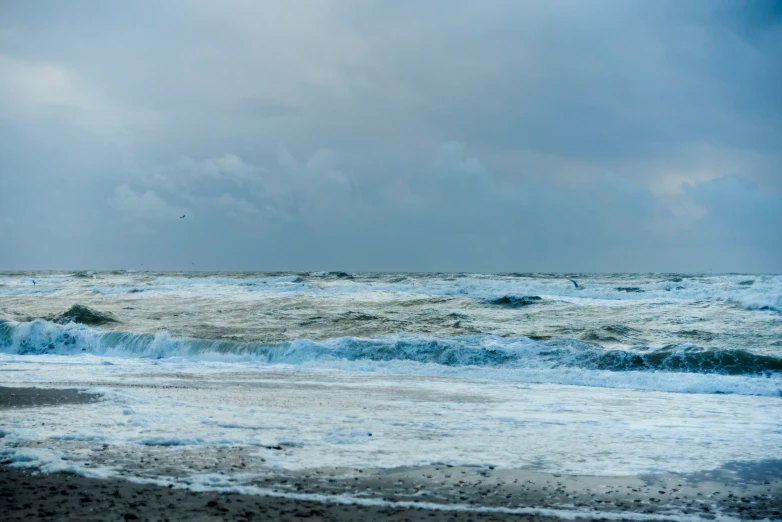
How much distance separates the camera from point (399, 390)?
14117 millimetres

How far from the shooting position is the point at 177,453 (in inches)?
323

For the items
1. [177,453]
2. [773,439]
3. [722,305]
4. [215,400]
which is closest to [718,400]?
[773,439]

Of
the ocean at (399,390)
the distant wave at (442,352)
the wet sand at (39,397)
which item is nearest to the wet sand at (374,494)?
the ocean at (399,390)

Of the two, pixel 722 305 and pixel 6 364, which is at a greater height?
pixel 722 305

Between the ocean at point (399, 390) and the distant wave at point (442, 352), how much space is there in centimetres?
6

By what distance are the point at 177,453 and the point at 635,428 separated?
6.46 m

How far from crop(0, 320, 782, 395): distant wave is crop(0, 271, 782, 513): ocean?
64mm

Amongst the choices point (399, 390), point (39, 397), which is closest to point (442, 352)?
point (399, 390)

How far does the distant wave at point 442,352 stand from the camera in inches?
696

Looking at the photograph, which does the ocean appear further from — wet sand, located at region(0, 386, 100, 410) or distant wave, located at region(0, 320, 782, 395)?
wet sand, located at region(0, 386, 100, 410)

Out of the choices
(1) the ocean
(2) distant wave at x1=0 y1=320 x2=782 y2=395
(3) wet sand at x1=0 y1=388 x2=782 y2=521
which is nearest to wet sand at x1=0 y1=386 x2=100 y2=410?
(1) the ocean

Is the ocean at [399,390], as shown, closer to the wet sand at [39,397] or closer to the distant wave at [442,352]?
the distant wave at [442,352]

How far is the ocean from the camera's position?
827cm

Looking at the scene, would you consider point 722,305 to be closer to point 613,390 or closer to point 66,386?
point 613,390
